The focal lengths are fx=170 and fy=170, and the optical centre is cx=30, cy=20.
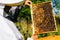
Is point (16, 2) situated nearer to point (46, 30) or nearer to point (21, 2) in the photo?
point (21, 2)

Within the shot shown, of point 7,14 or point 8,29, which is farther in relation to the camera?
point 7,14

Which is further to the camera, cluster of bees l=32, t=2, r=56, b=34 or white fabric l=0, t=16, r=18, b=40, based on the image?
cluster of bees l=32, t=2, r=56, b=34

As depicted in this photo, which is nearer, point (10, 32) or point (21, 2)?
point (10, 32)

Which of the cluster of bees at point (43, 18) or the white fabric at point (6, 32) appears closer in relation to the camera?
the white fabric at point (6, 32)

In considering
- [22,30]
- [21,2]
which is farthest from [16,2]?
[22,30]

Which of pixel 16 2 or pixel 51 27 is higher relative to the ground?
pixel 16 2

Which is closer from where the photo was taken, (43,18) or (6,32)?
(6,32)

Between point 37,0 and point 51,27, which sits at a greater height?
point 37,0

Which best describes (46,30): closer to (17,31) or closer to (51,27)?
(51,27)
